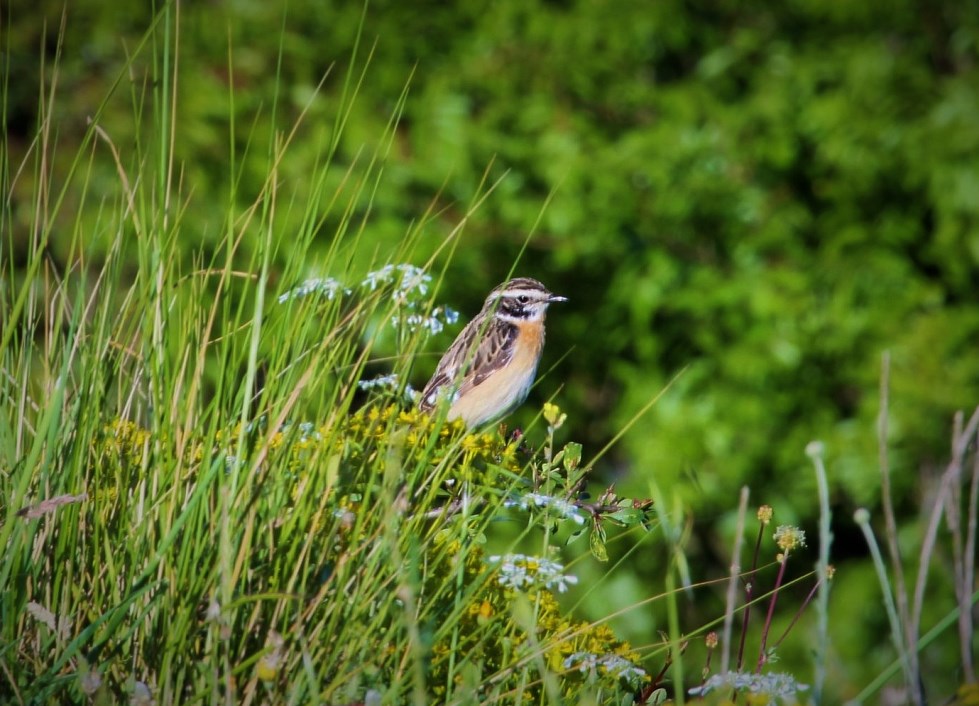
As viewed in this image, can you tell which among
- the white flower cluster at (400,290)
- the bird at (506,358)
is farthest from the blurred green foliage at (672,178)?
the white flower cluster at (400,290)

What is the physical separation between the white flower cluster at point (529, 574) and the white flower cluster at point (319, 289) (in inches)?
32.6

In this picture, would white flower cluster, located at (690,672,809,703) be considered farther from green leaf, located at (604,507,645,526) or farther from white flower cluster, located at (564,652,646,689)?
green leaf, located at (604,507,645,526)

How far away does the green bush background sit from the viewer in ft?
22.3

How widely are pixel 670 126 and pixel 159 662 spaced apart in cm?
496

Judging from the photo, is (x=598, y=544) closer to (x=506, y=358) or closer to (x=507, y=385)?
(x=507, y=385)

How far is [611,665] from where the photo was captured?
116 inches

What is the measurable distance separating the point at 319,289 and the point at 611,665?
1204 mm

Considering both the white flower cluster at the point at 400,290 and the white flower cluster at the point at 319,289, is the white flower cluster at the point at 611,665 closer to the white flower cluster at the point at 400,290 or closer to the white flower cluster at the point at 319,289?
the white flower cluster at the point at 400,290

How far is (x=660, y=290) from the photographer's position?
6914mm

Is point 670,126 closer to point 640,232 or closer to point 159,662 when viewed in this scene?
point 640,232

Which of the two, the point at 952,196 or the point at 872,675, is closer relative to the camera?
the point at 952,196

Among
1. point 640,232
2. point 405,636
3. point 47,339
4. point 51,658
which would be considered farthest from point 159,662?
point 640,232

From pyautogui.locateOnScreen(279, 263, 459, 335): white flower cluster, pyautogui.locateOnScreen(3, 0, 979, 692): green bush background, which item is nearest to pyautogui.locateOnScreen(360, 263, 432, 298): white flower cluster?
pyautogui.locateOnScreen(279, 263, 459, 335): white flower cluster

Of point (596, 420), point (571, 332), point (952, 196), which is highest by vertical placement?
point (952, 196)
